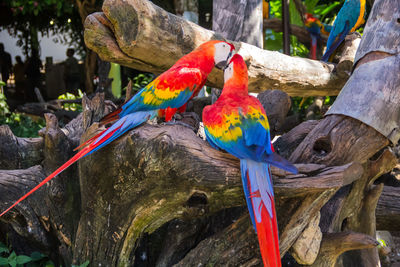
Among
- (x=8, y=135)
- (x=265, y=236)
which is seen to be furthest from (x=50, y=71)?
(x=265, y=236)

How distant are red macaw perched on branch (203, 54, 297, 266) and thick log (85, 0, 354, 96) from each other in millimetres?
565

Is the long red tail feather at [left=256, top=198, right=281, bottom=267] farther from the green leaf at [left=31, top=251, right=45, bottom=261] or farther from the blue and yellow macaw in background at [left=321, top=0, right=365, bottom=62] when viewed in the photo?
the blue and yellow macaw in background at [left=321, top=0, right=365, bottom=62]

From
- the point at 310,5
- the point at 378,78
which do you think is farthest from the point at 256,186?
the point at 310,5

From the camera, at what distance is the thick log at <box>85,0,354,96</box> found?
185cm

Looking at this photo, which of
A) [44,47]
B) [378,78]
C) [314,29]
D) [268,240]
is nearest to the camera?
[268,240]

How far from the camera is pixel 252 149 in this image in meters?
1.43

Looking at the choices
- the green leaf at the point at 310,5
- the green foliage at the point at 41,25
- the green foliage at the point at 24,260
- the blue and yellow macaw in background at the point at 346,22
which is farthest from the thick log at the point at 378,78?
the green foliage at the point at 41,25

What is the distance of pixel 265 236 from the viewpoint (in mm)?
1389

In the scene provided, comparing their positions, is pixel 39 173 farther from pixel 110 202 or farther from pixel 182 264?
pixel 182 264

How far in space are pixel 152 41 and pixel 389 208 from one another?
1.57 metres

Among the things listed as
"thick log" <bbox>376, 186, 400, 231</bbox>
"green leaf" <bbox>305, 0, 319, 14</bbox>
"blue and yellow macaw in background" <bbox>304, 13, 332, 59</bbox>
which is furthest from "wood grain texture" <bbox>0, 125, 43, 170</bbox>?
"green leaf" <bbox>305, 0, 319, 14</bbox>

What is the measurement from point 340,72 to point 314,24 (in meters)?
1.32

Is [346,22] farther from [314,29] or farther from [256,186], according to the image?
[256,186]

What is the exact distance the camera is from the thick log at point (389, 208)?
2338 millimetres
